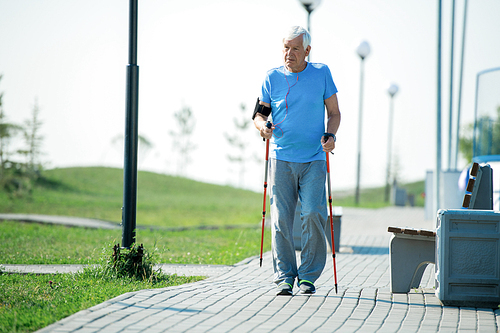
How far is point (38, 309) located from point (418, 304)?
10.2ft

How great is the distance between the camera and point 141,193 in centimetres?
3884

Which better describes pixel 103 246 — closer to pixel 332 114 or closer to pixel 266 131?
pixel 266 131

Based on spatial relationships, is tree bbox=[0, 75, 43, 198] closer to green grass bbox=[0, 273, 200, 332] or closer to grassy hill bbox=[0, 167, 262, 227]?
grassy hill bbox=[0, 167, 262, 227]

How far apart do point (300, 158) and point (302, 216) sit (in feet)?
1.70

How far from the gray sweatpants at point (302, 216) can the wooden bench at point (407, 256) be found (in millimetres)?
736

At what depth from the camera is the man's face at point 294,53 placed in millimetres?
4996

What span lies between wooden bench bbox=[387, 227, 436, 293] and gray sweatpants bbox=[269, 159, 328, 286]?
74 cm

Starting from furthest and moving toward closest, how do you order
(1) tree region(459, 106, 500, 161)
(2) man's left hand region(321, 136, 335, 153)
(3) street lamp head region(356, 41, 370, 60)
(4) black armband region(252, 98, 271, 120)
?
(3) street lamp head region(356, 41, 370, 60), (1) tree region(459, 106, 500, 161), (4) black armband region(252, 98, 271, 120), (2) man's left hand region(321, 136, 335, 153)

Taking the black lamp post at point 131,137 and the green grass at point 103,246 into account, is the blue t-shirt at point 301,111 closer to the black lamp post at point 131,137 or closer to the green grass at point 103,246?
the black lamp post at point 131,137

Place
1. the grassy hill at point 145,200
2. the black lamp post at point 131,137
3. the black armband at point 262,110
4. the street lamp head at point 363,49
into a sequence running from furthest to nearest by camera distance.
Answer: the street lamp head at point 363,49
the grassy hill at point 145,200
the black lamp post at point 131,137
the black armband at point 262,110

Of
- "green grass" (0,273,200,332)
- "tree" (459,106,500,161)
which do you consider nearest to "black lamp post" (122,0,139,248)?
"green grass" (0,273,200,332)

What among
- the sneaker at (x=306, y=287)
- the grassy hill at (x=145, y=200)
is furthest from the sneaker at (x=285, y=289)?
the grassy hill at (x=145, y=200)

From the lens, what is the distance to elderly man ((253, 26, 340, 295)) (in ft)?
16.4

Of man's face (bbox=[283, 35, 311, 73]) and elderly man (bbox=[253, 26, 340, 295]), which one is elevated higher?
man's face (bbox=[283, 35, 311, 73])
